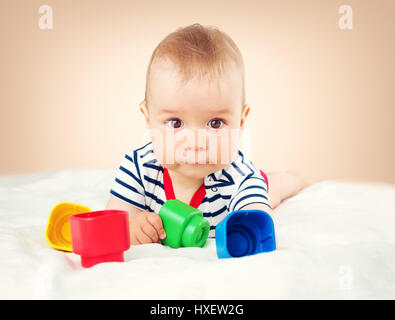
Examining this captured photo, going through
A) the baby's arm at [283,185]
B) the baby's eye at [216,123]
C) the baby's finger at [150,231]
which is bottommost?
the baby's arm at [283,185]

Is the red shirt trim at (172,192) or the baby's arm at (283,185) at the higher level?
the red shirt trim at (172,192)

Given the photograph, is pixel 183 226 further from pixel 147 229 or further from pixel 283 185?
pixel 283 185

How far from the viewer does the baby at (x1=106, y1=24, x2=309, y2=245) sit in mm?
957

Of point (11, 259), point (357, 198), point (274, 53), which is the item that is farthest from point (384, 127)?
point (11, 259)

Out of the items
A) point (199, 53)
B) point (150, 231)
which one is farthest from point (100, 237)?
point (199, 53)

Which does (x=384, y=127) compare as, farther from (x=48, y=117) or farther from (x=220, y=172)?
(x=48, y=117)

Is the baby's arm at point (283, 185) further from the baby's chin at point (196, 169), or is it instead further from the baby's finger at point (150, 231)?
the baby's finger at point (150, 231)

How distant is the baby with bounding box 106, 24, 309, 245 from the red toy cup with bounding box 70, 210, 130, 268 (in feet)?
0.57

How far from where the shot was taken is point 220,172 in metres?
1.11

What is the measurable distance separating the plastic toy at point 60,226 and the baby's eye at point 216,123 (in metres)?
0.32

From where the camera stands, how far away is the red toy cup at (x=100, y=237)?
0.78 metres

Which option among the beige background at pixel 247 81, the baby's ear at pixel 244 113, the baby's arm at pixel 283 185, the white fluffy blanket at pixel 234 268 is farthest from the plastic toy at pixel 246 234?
the beige background at pixel 247 81
